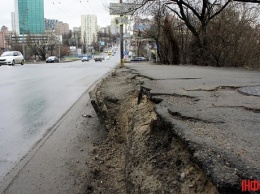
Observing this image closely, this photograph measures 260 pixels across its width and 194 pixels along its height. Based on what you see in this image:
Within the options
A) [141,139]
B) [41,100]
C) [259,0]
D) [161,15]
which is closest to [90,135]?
[141,139]

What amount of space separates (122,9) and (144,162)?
20247 mm

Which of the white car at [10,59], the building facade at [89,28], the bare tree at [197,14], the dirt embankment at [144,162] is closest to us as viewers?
the dirt embankment at [144,162]

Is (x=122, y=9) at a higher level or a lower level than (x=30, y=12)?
lower

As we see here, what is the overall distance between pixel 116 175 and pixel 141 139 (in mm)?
564

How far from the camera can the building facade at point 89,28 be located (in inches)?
3684

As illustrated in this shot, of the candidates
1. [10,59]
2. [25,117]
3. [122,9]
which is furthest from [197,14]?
[10,59]

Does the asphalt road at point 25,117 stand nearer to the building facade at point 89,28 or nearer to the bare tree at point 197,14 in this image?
the bare tree at point 197,14

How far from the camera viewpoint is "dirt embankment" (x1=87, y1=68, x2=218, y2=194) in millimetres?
2466

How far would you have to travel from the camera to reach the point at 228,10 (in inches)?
735

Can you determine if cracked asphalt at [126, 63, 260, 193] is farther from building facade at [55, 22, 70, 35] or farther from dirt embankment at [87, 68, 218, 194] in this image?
building facade at [55, 22, 70, 35]

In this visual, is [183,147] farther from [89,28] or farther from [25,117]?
[89,28]

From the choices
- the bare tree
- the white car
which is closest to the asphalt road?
the bare tree

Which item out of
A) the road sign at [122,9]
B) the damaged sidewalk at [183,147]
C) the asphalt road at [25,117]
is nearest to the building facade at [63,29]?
the road sign at [122,9]

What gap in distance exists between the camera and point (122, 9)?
22156 millimetres
